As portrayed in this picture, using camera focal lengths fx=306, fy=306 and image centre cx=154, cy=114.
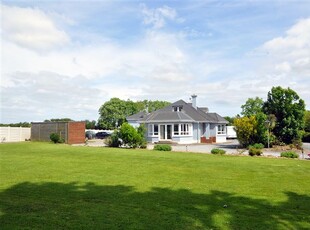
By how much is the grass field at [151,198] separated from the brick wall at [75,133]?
22.9 m

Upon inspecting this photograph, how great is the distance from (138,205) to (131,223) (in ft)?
4.57

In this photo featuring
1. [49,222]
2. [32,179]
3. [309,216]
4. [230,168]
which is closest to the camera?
[49,222]

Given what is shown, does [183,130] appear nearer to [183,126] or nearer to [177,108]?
[183,126]

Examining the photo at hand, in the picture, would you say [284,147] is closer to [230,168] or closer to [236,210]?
[230,168]

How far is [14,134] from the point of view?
39594mm

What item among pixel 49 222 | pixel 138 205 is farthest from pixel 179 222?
pixel 49 222

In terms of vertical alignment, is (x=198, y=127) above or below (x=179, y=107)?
below

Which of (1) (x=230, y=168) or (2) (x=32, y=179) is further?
(1) (x=230, y=168)

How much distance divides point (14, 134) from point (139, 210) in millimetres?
37036

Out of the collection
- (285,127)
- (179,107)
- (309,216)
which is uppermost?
(179,107)

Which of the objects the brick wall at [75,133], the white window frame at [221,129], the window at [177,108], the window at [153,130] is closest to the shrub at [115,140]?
the brick wall at [75,133]

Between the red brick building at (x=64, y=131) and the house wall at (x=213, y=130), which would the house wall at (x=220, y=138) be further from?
the red brick building at (x=64, y=131)

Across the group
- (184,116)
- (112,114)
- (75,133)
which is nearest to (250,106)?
(112,114)

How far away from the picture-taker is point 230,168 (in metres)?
14.5
